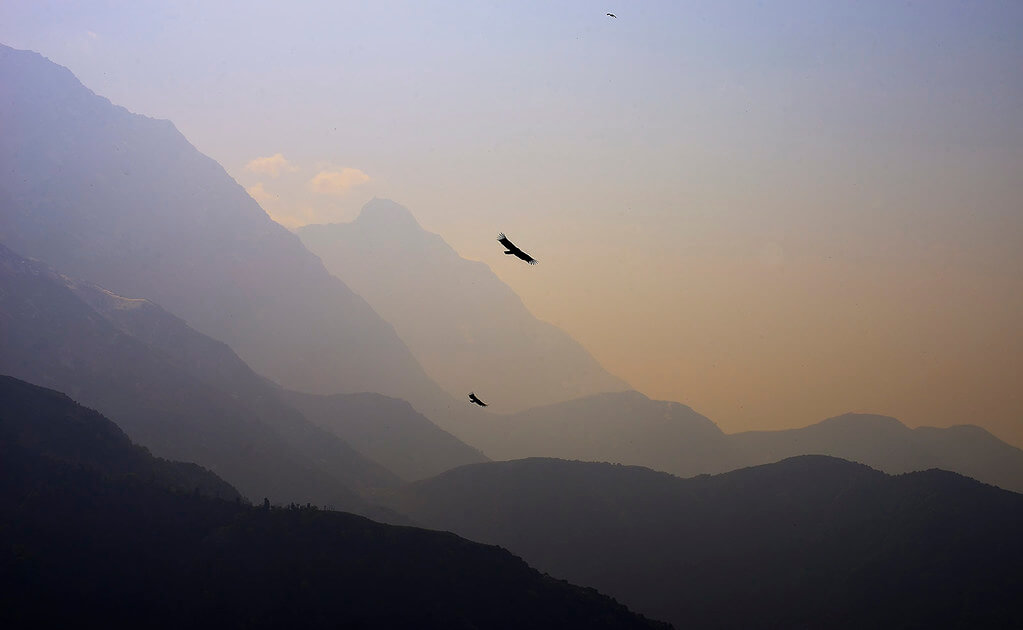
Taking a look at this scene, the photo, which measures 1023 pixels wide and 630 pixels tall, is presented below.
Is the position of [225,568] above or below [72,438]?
above

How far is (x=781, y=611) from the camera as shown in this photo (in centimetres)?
17975

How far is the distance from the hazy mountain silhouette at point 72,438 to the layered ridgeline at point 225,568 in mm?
4072

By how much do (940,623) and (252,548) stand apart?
137 meters

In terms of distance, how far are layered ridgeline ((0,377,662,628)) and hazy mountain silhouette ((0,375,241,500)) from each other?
4.07 meters

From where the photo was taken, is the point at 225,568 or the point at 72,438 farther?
the point at 72,438

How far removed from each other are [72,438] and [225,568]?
55.3 meters

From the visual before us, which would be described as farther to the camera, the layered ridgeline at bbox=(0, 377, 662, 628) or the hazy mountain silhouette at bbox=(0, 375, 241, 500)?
the hazy mountain silhouette at bbox=(0, 375, 241, 500)

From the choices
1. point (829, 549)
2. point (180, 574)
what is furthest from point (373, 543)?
point (829, 549)

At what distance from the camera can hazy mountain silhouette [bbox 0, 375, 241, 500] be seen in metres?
126

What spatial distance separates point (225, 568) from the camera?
96875 mm

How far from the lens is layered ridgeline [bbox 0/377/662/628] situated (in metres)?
89.8

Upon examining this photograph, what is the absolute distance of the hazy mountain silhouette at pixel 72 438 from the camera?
125500 millimetres

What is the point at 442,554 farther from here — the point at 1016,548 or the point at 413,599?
the point at 1016,548

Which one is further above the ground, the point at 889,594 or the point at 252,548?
the point at 889,594
